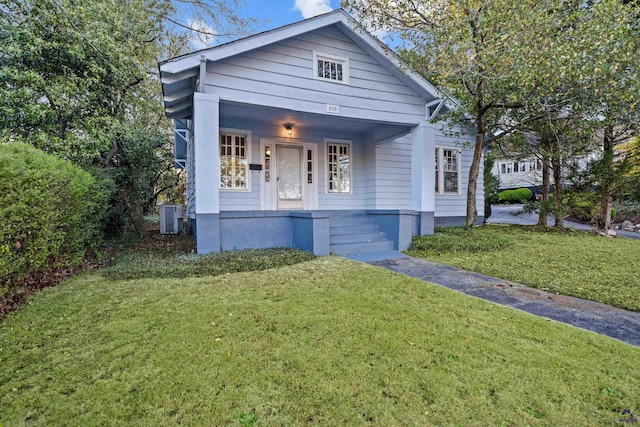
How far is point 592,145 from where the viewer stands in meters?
9.45

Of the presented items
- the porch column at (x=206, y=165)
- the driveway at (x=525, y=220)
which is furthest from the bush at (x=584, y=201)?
the porch column at (x=206, y=165)

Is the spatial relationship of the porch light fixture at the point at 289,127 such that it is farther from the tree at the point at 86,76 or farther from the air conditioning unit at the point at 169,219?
the air conditioning unit at the point at 169,219

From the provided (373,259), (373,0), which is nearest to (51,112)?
(373,259)

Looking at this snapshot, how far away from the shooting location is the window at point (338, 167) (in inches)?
357

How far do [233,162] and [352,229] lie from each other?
3547 mm

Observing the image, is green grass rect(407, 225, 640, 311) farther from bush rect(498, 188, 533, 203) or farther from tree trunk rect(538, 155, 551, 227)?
bush rect(498, 188, 533, 203)

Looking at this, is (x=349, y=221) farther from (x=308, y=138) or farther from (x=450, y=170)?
(x=450, y=170)

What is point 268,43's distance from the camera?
6.14 metres

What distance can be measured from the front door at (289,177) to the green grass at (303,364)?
5.24 m

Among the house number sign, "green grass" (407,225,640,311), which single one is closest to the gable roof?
the house number sign

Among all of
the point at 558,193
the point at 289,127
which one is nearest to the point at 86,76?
the point at 289,127

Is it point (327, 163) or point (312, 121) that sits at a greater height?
point (312, 121)

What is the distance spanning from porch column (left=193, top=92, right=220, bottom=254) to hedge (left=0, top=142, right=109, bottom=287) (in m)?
1.80

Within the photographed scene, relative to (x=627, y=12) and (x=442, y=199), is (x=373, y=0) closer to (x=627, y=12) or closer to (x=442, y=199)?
(x=627, y=12)
